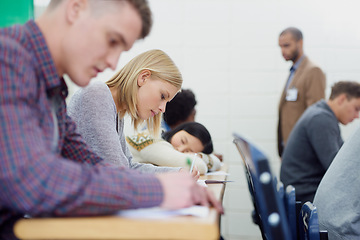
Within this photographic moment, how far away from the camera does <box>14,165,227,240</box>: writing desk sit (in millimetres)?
676

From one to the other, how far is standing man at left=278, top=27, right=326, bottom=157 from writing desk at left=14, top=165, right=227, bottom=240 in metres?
2.85

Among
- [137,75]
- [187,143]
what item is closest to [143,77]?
[137,75]

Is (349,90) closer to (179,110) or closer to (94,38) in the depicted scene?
(179,110)

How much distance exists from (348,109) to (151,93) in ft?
4.71

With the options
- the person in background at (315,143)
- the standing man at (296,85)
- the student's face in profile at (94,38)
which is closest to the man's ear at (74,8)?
the student's face in profile at (94,38)

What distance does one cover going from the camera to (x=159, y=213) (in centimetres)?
75

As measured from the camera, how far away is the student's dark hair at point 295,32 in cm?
349

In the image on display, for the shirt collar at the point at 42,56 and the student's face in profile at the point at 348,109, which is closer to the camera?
the shirt collar at the point at 42,56

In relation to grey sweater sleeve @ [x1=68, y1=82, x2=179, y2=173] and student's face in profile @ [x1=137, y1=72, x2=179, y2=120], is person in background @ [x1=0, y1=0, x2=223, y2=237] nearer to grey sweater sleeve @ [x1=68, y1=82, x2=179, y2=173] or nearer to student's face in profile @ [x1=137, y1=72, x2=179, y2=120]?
grey sweater sleeve @ [x1=68, y1=82, x2=179, y2=173]

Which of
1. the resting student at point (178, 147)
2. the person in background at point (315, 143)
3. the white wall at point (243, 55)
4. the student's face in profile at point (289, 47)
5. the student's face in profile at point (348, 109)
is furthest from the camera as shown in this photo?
the white wall at point (243, 55)

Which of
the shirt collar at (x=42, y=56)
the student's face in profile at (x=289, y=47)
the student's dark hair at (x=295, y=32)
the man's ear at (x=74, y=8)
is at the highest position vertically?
the man's ear at (x=74, y=8)

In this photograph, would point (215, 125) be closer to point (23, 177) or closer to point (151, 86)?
point (151, 86)

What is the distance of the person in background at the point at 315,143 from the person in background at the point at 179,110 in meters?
0.66

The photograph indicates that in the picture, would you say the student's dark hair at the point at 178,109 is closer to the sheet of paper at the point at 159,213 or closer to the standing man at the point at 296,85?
the standing man at the point at 296,85
